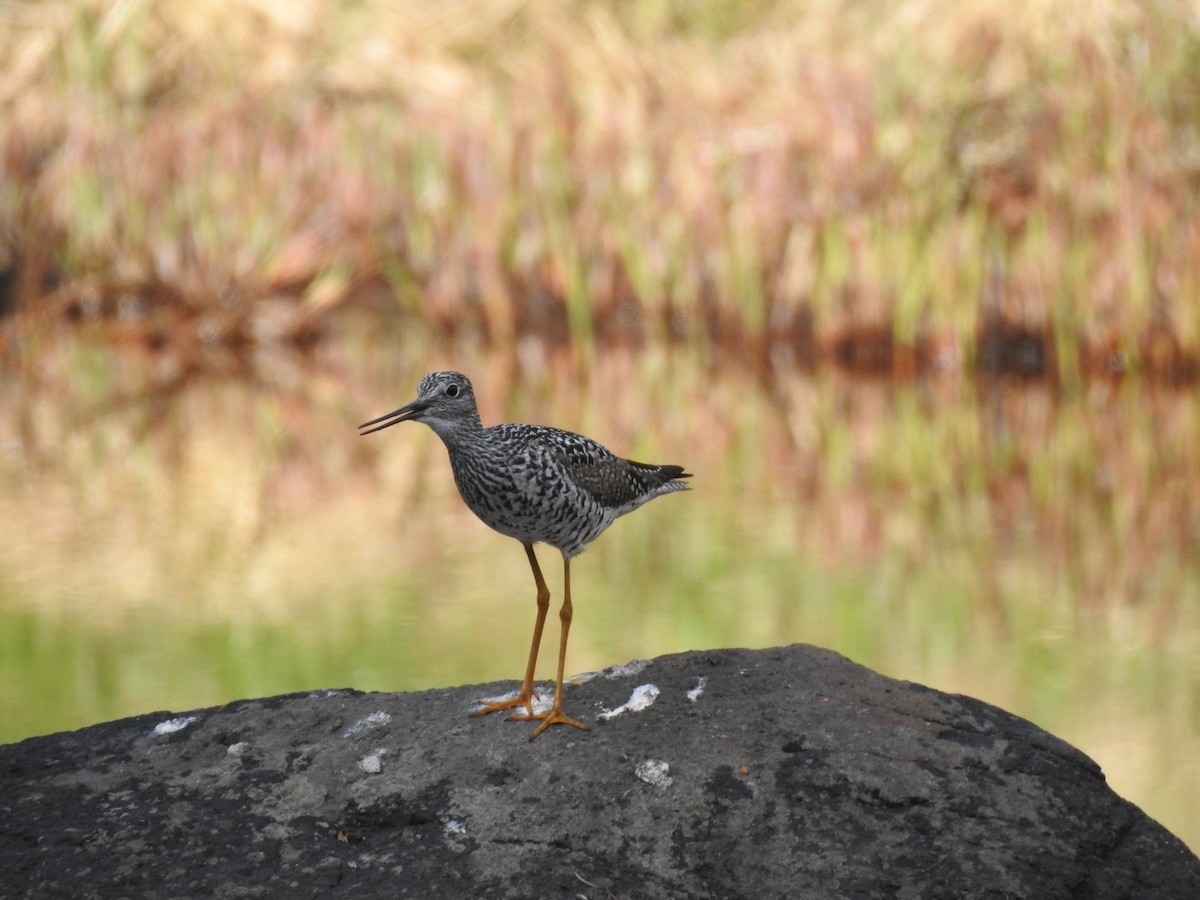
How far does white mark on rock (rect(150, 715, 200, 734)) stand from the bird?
2.69 ft

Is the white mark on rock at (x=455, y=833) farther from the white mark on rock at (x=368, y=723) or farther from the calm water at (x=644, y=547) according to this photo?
the calm water at (x=644, y=547)

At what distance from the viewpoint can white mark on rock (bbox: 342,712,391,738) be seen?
470cm

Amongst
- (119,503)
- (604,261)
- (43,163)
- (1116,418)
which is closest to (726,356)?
(604,261)

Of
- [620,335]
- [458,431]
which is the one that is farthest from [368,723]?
[620,335]

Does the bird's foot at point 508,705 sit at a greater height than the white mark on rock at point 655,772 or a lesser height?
greater

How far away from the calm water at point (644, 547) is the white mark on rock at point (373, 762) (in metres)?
1.91

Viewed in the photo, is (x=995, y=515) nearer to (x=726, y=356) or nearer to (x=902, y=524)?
(x=902, y=524)

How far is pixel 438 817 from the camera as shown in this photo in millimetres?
4316

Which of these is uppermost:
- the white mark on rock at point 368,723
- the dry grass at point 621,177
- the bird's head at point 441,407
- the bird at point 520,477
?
the dry grass at point 621,177

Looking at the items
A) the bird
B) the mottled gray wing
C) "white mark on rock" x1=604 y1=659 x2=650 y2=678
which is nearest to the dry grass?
the mottled gray wing

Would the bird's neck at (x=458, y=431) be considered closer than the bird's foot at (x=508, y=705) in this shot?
Yes

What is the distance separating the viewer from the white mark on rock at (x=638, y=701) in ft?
15.4

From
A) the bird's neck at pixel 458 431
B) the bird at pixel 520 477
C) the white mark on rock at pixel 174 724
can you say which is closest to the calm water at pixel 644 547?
the white mark on rock at pixel 174 724

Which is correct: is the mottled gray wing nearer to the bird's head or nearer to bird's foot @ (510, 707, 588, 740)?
the bird's head
